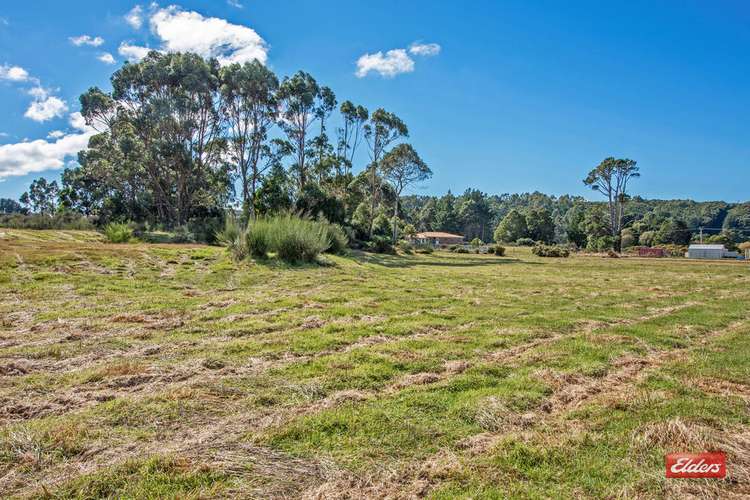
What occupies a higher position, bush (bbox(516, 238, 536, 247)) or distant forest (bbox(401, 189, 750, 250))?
distant forest (bbox(401, 189, 750, 250))

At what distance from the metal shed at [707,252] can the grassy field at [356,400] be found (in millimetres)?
45114

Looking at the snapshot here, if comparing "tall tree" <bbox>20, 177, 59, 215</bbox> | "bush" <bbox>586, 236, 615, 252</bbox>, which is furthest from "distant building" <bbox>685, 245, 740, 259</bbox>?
"tall tree" <bbox>20, 177, 59, 215</bbox>

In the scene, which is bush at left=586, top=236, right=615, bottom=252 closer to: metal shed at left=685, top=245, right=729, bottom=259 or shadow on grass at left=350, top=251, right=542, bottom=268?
metal shed at left=685, top=245, right=729, bottom=259

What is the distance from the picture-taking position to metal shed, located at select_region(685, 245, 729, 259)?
41688mm

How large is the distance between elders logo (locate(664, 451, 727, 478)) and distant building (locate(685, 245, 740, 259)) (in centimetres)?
5077

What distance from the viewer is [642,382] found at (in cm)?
363

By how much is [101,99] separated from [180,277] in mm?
23291

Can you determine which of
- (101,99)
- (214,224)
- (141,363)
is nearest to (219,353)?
(141,363)

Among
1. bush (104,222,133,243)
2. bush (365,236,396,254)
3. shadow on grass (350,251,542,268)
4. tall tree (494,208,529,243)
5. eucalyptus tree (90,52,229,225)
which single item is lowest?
shadow on grass (350,251,542,268)

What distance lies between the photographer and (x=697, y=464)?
89.8 inches

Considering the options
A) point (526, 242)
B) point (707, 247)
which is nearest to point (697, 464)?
point (707, 247)

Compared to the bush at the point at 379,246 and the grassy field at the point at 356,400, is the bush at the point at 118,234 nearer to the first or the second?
the grassy field at the point at 356,400

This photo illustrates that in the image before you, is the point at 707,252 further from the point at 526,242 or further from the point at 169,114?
the point at 169,114

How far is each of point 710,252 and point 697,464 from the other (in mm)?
51908
